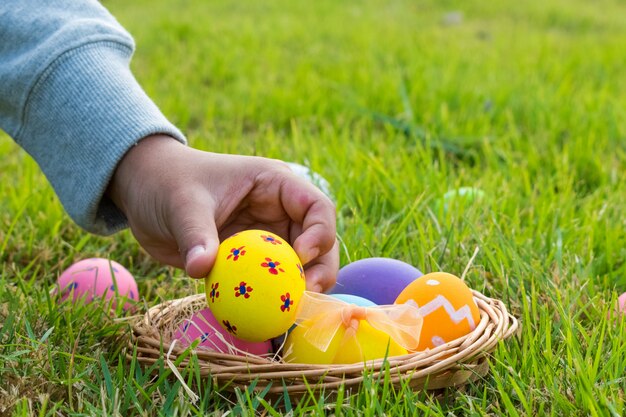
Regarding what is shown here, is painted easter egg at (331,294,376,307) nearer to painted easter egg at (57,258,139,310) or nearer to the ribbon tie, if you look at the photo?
the ribbon tie

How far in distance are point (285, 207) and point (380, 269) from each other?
0.34 meters

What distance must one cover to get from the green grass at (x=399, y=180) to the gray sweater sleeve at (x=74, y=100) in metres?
0.28

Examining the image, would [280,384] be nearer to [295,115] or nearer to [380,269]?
[380,269]

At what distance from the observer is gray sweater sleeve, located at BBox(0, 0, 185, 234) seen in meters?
1.66

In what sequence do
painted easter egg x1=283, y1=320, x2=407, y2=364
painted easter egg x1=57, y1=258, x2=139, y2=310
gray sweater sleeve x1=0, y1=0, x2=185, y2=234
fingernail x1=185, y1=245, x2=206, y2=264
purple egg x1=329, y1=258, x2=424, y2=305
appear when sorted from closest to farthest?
fingernail x1=185, y1=245, x2=206, y2=264 < painted easter egg x1=283, y1=320, x2=407, y2=364 < gray sweater sleeve x1=0, y1=0, x2=185, y2=234 < purple egg x1=329, y1=258, x2=424, y2=305 < painted easter egg x1=57, y1=258, x2=139, y2=310

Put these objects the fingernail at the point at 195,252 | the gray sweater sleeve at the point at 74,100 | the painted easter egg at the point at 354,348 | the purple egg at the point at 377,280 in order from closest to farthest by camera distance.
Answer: the fingernail at the point at 195,252, the painted easter egg at the point at 354,348, the gray sweater sleeve at the point at 74,100, the purple egg at the point at 377,280

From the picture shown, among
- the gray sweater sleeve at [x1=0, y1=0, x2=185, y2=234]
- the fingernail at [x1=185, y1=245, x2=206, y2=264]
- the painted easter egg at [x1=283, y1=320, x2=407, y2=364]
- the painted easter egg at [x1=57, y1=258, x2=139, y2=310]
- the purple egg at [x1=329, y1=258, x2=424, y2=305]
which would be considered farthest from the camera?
the painted easter egg at [x1=57, y1=258, x2=139, y2=310]

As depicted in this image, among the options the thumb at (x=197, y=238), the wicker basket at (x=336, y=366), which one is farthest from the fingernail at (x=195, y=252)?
the wicker basket at (x=336, y=366)

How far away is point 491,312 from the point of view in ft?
Answer: 5.56

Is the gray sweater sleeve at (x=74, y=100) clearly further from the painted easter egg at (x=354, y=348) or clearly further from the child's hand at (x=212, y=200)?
the painted easter egg at (x=354, y=348)

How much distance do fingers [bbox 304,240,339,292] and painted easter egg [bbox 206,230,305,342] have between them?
0.45ft

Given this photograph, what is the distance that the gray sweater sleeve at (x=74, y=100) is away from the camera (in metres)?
1.66

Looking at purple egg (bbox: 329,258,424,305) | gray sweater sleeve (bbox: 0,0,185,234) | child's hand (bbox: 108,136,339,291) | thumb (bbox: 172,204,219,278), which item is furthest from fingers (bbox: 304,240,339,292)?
gray sweater sleeve (bbox: 0,0,185,234)

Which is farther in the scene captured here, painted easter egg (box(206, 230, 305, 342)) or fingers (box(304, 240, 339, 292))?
fingers (box(304, 240, 339, 292))
